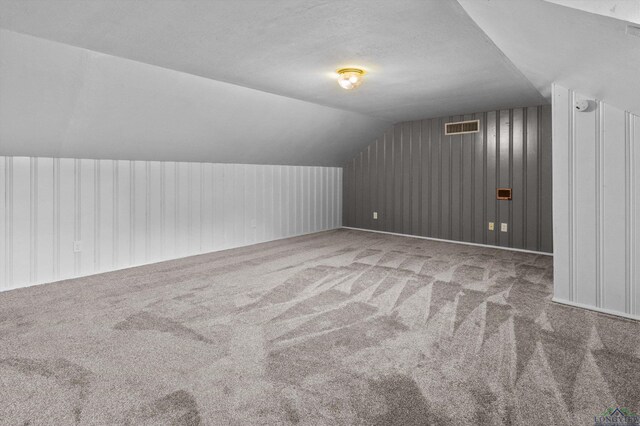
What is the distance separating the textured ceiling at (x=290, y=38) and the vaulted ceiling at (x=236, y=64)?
13 mm

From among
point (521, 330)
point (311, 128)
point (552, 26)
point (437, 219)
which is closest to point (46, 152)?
point (311, 128)

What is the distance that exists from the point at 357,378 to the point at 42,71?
3.18 m

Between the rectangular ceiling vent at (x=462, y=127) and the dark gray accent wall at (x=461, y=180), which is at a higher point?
the rectangular ceiling vent at (x=462, y=127)

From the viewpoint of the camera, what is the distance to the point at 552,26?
1639mm

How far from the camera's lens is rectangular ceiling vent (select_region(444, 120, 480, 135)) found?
5.57 m

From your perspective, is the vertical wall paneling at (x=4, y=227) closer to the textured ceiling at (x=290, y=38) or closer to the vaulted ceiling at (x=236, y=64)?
the vaulted ceiling at (x=236, y=64)

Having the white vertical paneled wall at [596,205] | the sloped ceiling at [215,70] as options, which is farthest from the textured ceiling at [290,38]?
the white vertical paneled wall at [596,205]

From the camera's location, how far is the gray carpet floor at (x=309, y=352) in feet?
5.60

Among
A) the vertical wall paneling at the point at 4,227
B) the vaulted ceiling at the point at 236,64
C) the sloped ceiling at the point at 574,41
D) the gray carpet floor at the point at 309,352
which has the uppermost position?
the vaulted ceiling at the point at 236,64

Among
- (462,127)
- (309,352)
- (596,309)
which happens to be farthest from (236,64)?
(462,127)

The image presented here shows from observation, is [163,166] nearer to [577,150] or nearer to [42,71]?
[42,71]

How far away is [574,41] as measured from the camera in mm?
1710

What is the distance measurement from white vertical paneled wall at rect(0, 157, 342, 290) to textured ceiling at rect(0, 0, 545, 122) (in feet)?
5.28

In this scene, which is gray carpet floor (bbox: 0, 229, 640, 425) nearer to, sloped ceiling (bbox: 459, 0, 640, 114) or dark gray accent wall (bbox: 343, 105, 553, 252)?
sloped ceiling (bbox: 459, 0, 640, 114)
